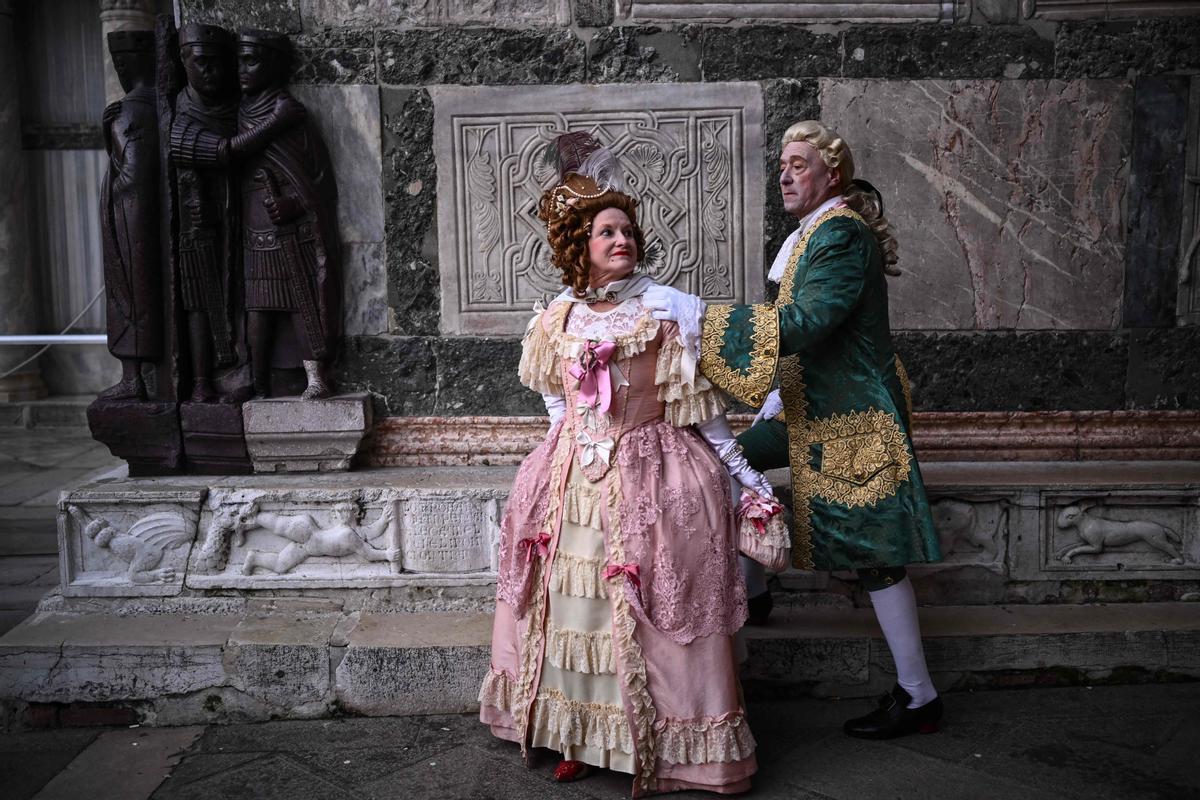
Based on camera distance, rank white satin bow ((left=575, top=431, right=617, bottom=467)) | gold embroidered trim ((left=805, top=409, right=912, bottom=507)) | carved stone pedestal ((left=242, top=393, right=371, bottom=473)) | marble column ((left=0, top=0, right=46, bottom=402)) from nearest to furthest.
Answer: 1. white satin bow ((left=575, top=431, right=617, bottom=467))
2. gold embroidered trim ((left=805, top=409, right=912, bottom=507))
3. carved stone pedestal ((left=242, top=393, right=371, bottom=473))
4. marble column ((left=0, top=0, right=46, bottom=402))

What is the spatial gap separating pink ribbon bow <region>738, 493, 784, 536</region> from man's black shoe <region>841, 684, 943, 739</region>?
2.69 ft

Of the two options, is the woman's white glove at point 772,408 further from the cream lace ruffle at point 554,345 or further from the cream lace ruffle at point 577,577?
the cream lace ruffle at point 577,577

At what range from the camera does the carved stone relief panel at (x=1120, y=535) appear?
12.8 feet

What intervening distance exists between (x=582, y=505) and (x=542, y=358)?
1.44 feet

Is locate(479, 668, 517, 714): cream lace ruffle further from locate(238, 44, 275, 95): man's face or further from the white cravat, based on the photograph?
locate(238, 44, 275, 95): man's face

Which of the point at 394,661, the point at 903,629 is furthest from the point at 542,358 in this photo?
the point at 903,629

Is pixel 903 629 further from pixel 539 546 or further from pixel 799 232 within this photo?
pixel 799 232

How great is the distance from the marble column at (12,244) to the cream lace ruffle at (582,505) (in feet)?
24.7

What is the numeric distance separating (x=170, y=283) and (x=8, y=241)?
5925 mm

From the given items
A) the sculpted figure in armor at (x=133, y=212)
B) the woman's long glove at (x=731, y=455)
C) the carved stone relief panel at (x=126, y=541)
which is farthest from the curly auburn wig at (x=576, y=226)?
the sculpted figure in armor at (x=133, y=212)

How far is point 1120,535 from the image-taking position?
3.90 m

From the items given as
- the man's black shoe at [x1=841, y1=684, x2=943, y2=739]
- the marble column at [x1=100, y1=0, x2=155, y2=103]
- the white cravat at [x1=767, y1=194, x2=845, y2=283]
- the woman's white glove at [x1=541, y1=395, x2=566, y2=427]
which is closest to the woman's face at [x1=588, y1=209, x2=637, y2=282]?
the woman's white glove at [x1=541, y1=395, x2=566, y2=427]

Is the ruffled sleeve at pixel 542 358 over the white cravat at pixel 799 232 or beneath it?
beneath

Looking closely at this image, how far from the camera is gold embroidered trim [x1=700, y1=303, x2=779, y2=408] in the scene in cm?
294
